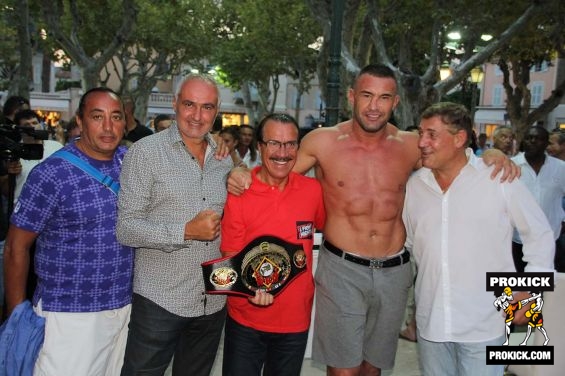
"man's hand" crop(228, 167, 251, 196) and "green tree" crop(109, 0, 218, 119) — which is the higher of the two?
"green tree" crop(109, 0, 218, 119)

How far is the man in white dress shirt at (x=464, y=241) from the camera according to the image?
3.27m

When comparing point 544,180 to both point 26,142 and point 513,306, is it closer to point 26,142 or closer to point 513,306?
point 513,306

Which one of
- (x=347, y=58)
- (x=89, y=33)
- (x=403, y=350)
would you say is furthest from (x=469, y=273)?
(x=89, y=33)

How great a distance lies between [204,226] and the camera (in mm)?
2959

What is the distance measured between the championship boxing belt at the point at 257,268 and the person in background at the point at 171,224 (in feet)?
0.65

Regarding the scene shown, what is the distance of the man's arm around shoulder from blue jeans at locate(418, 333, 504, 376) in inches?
95.8

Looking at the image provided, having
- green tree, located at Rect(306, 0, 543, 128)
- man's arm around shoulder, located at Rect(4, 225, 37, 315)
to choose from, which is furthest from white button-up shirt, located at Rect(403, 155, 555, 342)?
green tree, located at Rect(306, 0, 543, 128)

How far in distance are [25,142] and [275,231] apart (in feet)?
8.62

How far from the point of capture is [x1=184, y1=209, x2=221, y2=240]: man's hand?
9.70 feet

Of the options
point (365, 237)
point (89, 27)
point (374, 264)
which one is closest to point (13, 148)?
point (365, 237)

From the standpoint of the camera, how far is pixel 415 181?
11.8 feet

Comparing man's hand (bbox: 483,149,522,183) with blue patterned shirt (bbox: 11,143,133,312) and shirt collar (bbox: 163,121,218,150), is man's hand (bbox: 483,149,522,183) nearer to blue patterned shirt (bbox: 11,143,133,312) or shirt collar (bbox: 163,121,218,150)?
shirt collar (bbox: 163,121,218,150)

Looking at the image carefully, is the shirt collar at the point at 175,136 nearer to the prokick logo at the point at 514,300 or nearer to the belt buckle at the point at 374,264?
the belt buckle at the point at 374,264

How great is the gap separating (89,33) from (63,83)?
73.5 feet
